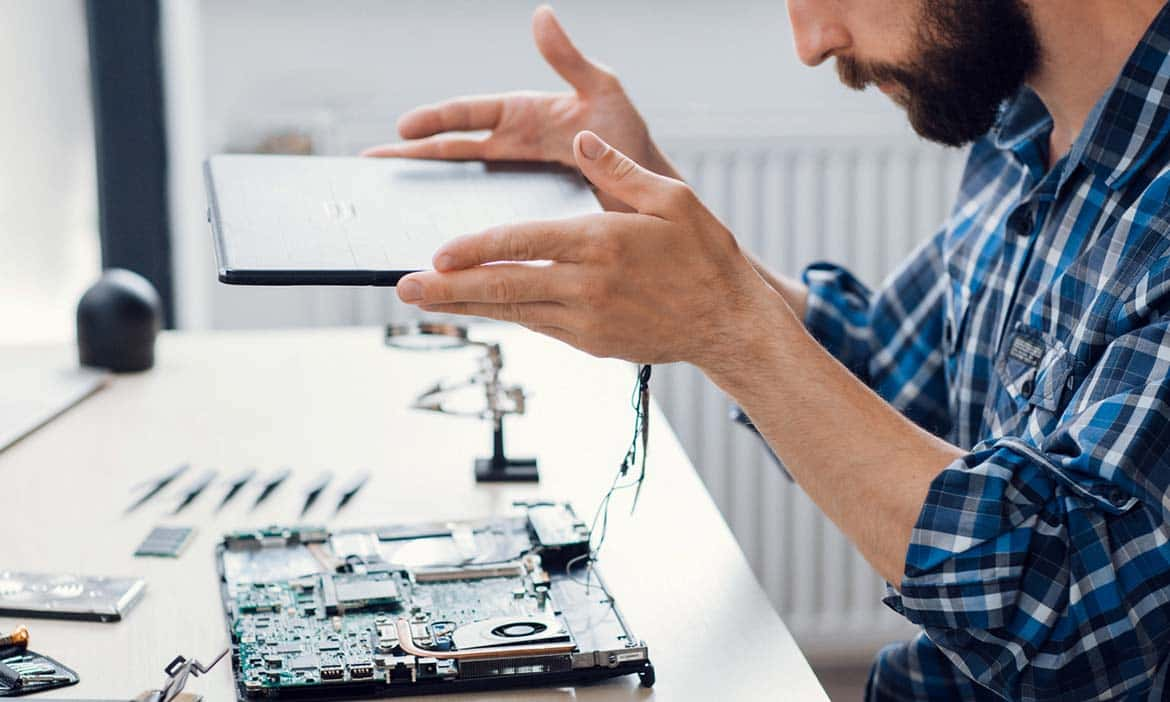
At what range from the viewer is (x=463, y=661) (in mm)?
784

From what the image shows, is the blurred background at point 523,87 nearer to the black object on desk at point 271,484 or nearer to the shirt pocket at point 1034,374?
the black object on desk at point 271,484

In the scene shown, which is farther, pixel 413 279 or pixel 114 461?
pixel 114 461

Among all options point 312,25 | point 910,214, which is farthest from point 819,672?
point 312,25

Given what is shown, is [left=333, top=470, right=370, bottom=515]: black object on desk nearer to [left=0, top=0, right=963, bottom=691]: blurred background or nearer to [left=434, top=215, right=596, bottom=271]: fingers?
[left=434, top=215, right=596, bottom=271]: fingers

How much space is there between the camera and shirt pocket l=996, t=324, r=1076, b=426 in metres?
0.98

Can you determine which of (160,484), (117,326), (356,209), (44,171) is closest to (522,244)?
(356,209)

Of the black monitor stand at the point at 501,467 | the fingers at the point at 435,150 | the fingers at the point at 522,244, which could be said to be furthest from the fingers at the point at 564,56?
the fingers at the point at 522,244

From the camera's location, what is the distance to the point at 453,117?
4.32ft

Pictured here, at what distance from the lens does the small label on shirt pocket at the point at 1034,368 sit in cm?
98

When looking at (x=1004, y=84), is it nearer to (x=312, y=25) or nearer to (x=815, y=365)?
(x=815, y=365)

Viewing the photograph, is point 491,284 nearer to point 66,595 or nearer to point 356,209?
point 356,209

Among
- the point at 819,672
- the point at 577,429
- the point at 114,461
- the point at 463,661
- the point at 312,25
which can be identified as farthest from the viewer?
the point at 819,672

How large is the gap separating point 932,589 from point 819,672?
1.51 meters

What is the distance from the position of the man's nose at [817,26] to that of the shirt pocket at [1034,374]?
279 mm
